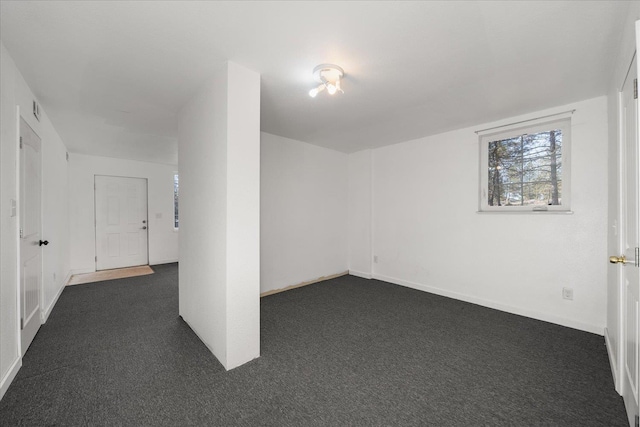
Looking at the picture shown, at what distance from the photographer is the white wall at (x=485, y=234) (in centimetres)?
269

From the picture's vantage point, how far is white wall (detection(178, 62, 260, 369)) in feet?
6.62

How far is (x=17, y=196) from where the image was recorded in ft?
6.75

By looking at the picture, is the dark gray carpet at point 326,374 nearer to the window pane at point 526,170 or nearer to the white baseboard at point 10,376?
the white baseboard at point 10,376

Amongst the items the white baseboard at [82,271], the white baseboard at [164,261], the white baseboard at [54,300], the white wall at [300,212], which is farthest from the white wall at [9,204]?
the white baseboard at [164,261]

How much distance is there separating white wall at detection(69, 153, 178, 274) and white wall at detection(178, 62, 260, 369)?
4245 mm

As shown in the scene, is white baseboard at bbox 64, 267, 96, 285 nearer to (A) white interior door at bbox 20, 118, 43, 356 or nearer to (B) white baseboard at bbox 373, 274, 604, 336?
(A) white interior door at bbox 20, 118, 43, 356

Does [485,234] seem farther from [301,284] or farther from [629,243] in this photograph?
[301,284]

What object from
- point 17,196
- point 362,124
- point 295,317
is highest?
point 362,124

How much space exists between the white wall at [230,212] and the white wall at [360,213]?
2.93 meters

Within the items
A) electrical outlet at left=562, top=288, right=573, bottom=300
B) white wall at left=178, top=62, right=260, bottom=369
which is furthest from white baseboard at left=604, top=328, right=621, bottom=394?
white wall at left=178, top=62, right=260, bottom=369

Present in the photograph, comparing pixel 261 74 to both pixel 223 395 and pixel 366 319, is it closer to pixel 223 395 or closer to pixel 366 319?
pixel 223 395

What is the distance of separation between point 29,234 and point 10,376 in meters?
1.19

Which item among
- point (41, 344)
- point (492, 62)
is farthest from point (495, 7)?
point (41, 344)

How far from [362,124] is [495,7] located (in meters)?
1.99
